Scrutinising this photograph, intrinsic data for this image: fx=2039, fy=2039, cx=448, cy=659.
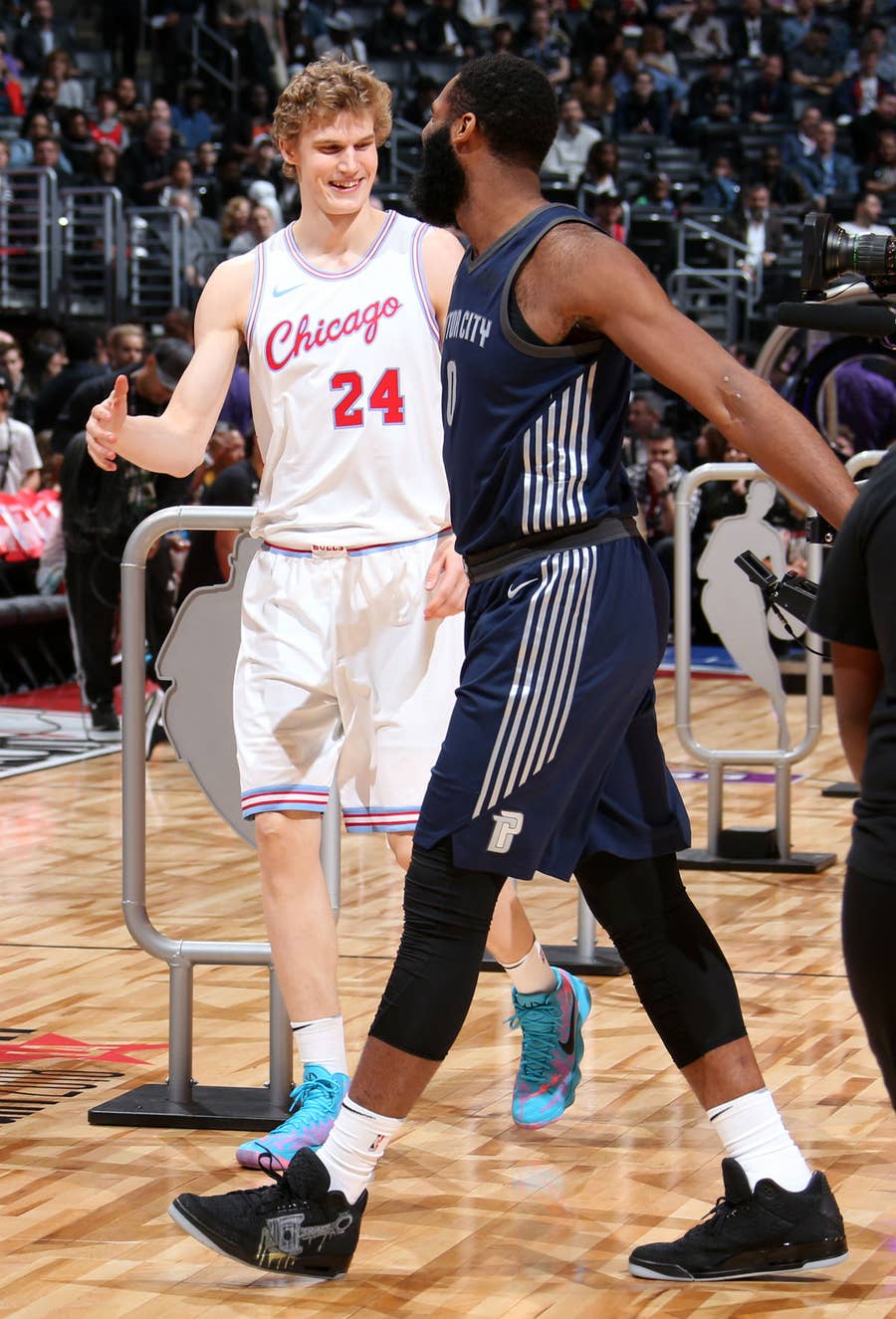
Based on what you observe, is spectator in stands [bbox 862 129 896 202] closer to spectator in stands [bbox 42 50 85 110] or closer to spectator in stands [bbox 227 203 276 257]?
spectator in stands [bbox 227 203 276 257]

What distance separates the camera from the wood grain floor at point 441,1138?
2.90 metres

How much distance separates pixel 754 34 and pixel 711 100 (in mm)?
1394

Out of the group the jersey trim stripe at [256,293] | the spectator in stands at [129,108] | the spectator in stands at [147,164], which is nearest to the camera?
the jersey trim stripe at [256,293]

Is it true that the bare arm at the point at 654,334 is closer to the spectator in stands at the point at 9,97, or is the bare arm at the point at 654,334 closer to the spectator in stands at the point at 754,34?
the spectator in stands at the point at 9,97

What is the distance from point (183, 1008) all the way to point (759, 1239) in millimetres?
1306

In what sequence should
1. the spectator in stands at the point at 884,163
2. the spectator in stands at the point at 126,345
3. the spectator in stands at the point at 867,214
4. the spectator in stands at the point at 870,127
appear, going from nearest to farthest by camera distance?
1. the spectator in stands at the point at 126,345
2. the spectator in stands at the point at 867,214
3. the spectator in stands at the point at 884,163
4. the spectator in stands at the point at 870,127

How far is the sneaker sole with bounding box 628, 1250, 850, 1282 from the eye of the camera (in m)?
2.92

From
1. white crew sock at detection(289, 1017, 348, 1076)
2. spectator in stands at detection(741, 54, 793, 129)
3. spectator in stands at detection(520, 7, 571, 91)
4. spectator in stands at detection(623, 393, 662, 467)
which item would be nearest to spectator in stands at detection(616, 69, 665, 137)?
spectator in stands at detection(520, 7, 571, 91)

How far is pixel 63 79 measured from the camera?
1778 centimetres

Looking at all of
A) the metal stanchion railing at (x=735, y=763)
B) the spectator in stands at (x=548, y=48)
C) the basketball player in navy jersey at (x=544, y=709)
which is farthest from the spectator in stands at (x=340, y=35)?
the basketball player in navy jersey at (x=544, y=709)

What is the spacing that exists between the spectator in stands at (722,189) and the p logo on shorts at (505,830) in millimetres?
14282

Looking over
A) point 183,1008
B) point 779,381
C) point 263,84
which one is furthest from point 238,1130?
point 263,84

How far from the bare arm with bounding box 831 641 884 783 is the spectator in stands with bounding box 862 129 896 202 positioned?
47.8ft

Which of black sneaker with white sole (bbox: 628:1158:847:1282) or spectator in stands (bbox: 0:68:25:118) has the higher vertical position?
spectator in stands (bbox: 0:68:25:118)
